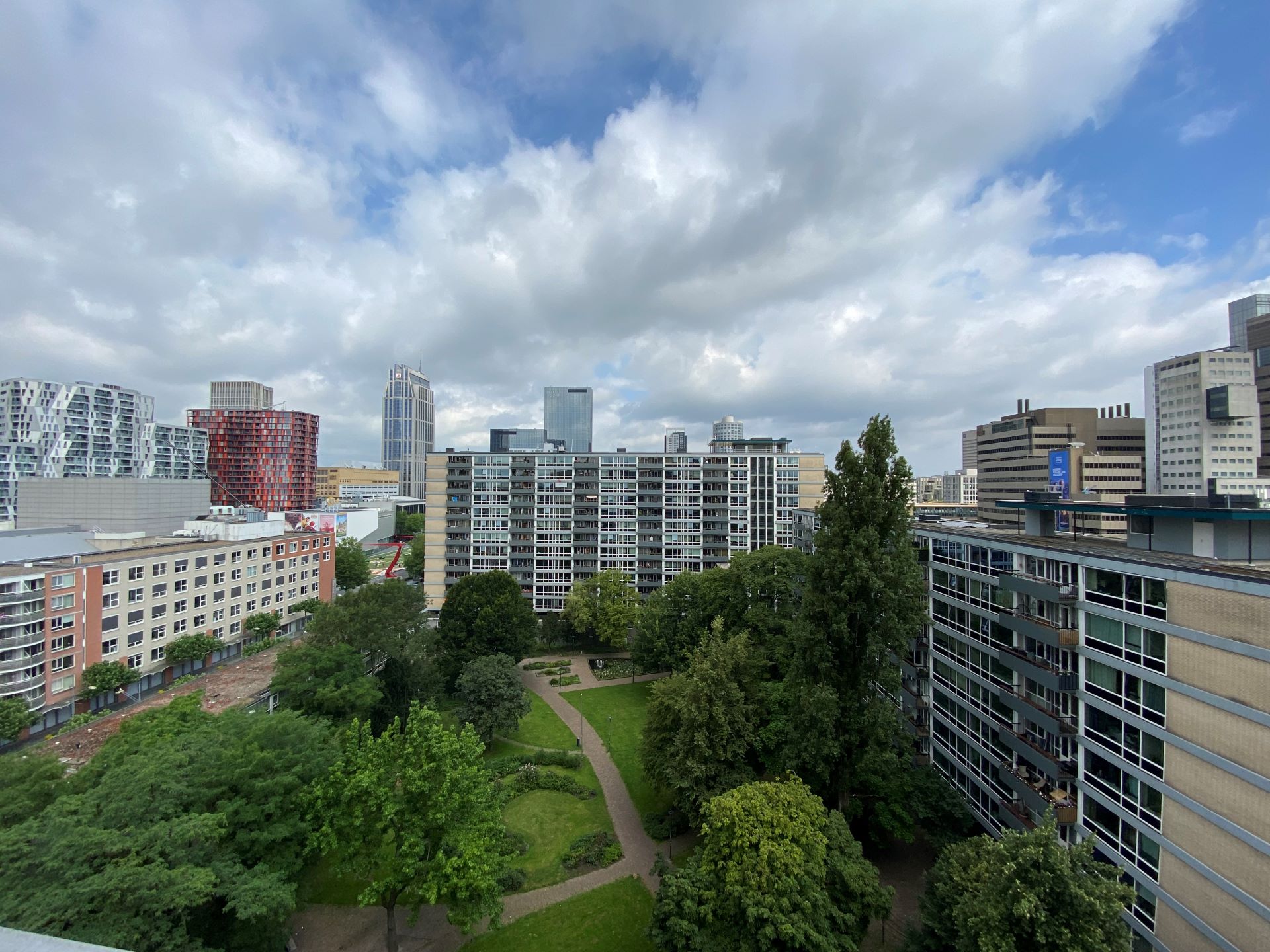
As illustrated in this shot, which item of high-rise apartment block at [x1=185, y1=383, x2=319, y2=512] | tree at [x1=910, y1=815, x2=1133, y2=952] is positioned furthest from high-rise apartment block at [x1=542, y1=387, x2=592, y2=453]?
Result: tree at [x1=910, y1=815, x2=1133, y2=952]

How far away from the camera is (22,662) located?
111ft

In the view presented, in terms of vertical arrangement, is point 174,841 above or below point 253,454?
below

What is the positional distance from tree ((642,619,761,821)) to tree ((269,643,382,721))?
1568 centimetres

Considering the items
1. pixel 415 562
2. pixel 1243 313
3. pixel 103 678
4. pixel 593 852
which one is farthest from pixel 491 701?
pixel 1243 313

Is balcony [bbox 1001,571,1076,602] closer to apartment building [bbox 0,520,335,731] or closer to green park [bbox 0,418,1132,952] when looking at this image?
green park [bbox 0,418,1132,952]

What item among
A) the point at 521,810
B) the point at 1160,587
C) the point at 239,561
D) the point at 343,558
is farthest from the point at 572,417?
the point at 1160,587

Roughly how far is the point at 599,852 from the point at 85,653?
40266mm

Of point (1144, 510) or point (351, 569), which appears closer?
point (1144, 510)

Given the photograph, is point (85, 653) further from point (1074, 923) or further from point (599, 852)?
point (1074, 923)

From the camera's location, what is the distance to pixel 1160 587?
15.9 m

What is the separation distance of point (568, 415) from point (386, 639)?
483 ft

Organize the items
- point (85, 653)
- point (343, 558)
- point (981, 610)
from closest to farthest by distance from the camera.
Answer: point (981, 610) → point (85, 653) → point (343, 558)

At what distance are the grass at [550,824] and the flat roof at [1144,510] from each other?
25.7 metres

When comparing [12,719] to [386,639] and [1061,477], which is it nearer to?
[386,639]
